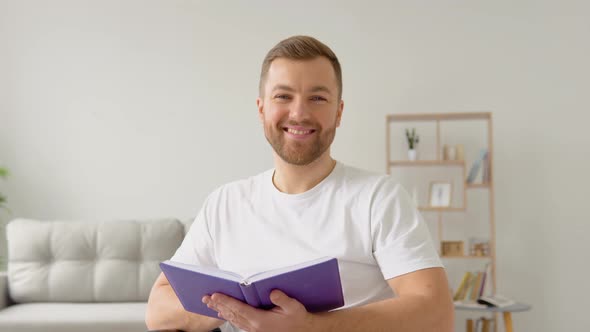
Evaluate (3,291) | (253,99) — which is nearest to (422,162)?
(253,99)

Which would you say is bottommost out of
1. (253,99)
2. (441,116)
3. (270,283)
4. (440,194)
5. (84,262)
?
(84,262)

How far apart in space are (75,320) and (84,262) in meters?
0.55

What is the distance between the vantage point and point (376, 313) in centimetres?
113

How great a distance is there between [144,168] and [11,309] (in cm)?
123

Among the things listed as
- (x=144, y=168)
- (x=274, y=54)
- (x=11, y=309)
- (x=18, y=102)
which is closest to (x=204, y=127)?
(x=144, y=168)

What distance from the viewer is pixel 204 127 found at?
3.91 m

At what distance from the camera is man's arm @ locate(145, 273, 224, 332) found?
1.28 m

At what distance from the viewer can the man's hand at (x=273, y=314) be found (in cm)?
102

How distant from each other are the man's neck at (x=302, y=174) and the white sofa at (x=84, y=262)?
1.97 meters

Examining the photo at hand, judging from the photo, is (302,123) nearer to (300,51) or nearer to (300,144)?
(300,144)

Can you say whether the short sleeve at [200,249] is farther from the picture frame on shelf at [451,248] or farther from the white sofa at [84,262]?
the picture frame on shelf at [451,248]

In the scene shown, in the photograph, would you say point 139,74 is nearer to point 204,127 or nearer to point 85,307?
point 204,127

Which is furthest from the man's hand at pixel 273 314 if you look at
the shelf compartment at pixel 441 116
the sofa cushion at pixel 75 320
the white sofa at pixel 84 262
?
the shelf compartment at pixel 441 116

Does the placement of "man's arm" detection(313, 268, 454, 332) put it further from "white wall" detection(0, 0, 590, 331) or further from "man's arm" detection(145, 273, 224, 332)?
"white wall" detection(0, 0, 590, 331)
